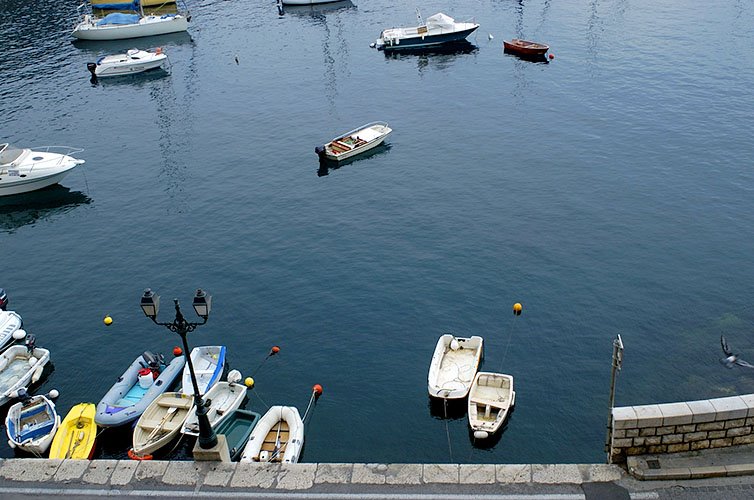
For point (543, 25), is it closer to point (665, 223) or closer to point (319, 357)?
point (665, 223)

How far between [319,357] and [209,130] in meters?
38.2

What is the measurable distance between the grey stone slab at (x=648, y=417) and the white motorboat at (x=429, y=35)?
7693 cm

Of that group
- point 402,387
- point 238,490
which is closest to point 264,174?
point 402,387

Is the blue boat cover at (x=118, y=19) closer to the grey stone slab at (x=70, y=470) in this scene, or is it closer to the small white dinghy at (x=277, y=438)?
the small white dinghy at (x=277, y=438)

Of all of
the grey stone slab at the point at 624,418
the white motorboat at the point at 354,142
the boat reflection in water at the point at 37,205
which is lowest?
the boat reflection in water at the point at 37,205

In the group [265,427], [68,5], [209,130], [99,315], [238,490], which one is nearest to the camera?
[238,490]

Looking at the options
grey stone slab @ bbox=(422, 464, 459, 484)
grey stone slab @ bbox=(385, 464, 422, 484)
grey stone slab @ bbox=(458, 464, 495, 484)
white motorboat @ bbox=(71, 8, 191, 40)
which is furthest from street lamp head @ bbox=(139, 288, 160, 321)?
white motorboat @ bbox=(71, 8, 191, 40)

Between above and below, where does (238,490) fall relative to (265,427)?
above

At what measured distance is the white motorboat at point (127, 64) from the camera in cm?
8806

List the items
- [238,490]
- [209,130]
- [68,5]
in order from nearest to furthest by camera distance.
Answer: [238,490] → [209,130] → [68,5]

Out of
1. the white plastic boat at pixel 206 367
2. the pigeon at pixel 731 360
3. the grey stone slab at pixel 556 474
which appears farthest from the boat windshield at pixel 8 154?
the pigeon at pixel 731 360

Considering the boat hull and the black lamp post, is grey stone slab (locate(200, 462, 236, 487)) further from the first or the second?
the boat hull

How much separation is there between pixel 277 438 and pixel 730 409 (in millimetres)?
19520

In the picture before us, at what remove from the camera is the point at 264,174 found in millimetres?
61625
